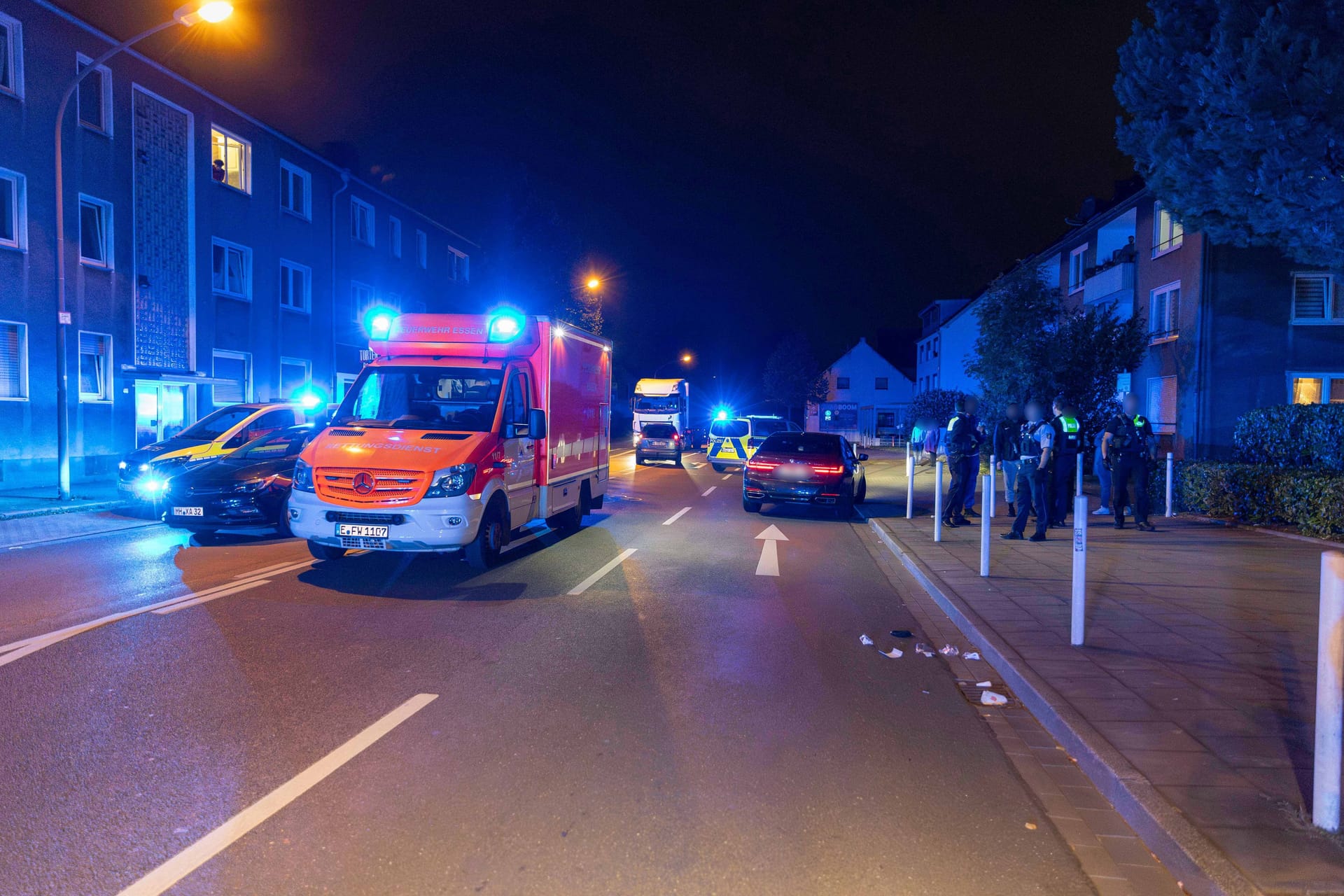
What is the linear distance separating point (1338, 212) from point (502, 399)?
40.1ft

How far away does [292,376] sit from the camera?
28.0m

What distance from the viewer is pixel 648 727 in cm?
484

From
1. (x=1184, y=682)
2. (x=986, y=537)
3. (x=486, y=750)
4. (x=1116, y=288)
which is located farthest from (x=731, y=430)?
(x=486, y=750)

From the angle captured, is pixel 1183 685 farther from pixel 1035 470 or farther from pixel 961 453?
pixel 961 453

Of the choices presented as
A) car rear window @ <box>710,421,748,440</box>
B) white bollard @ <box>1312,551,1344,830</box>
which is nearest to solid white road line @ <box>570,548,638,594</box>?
white bollard @ <box>1312,551,1344,830</box>

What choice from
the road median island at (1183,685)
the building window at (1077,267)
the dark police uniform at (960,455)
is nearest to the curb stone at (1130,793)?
the road median island at (1183,685)

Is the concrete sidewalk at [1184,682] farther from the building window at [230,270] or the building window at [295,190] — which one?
the building window at [295,190]

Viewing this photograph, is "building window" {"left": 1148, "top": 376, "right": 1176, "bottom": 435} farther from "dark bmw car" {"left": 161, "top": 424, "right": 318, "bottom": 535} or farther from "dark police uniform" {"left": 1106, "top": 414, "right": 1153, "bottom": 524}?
"dark bmw car" {"left": 161, "top": 424, "right": 318, "bottom": 535}

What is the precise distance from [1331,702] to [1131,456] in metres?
10.3

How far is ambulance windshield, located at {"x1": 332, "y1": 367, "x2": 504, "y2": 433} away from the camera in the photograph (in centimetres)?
975

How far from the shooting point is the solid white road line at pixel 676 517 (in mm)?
14859

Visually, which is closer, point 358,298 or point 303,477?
point 303,477

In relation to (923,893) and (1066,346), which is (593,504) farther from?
(1066,346)

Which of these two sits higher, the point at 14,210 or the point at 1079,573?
the point at 14,210
